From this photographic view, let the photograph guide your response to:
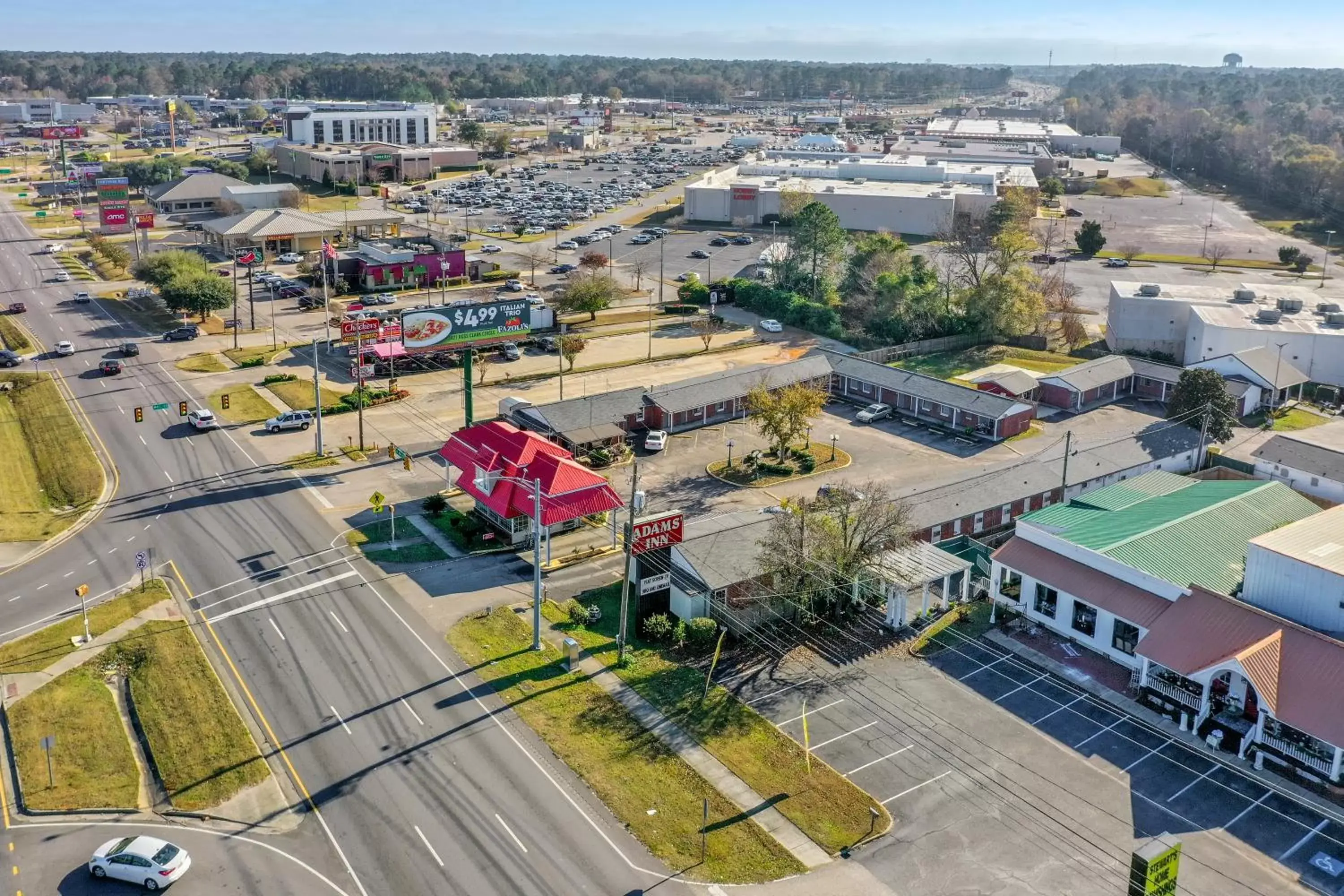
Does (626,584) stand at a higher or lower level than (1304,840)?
higher

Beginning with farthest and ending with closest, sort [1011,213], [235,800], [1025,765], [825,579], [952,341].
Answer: [1011,213] < [952,341] < [825,579] < [1025,765] < [235,800]

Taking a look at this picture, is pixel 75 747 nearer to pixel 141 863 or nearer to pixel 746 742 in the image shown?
pixel 141 863

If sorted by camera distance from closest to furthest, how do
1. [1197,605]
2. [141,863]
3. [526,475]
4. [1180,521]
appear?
[141,863]
[1197,605]
[1180,521]
[526,475]

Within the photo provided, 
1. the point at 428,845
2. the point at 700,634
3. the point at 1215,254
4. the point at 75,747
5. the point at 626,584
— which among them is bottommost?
the point at 428,845

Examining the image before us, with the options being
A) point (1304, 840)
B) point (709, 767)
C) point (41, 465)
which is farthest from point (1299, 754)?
point (41, 465)

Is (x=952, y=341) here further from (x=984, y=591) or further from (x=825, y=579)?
(x=825, y=579)

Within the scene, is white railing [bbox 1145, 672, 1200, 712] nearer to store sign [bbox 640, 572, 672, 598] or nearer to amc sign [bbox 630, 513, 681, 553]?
store sign [bbox 640, 572, 672, 598]

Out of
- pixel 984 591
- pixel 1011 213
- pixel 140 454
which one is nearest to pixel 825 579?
pixel 984 591

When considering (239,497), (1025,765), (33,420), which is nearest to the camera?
(1025,765)
